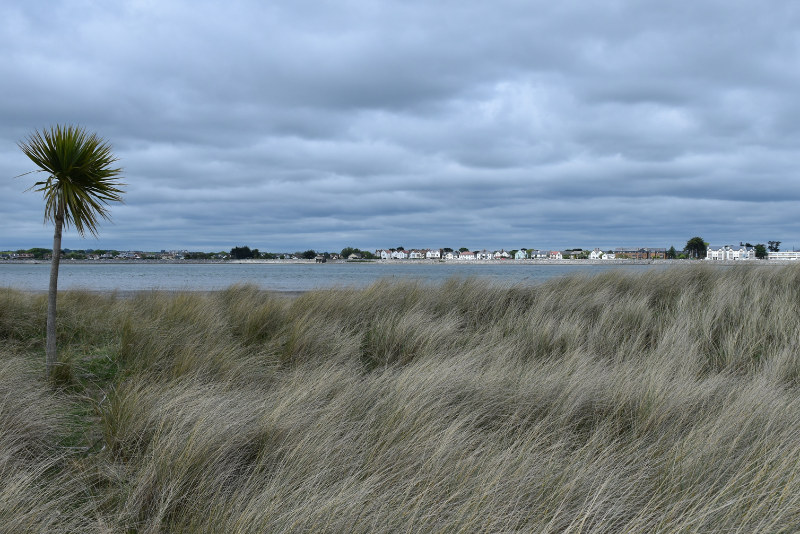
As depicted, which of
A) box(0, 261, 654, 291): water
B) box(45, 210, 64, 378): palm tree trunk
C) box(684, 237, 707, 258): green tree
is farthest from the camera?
box(684, 237, 707, 258): green tree

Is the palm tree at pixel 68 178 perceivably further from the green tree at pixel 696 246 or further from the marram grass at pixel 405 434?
the green tree at pixel 696 246

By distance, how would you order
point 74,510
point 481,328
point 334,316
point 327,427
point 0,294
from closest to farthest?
1. point 74,510
2. point 327,427
3. point 481,328
4. point 334,316
5. point 0,294

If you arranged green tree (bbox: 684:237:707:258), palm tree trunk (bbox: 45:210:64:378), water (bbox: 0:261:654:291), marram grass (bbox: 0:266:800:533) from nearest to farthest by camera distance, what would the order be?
marram grass (bbox: 0:266:800:533) < palm tree trunk (bbox: 45:210:64:378) < water (bbox: 0:261:654:291) < green tree (bbox: 684:237:707:258)

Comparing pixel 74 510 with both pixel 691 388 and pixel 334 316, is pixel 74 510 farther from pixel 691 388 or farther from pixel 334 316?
pixel 334 316

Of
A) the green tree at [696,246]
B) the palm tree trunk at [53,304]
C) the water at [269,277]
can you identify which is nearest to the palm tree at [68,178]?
the palm tree trunk at [53,304]

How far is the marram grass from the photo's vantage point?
2.17 metres

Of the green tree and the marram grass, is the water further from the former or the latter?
the green tree

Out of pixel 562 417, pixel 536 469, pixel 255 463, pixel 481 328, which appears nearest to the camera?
pixel 536 469

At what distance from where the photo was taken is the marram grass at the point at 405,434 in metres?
2.17

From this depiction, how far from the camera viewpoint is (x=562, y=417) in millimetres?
3316

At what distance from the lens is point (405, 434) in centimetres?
296

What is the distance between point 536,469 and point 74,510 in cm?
230

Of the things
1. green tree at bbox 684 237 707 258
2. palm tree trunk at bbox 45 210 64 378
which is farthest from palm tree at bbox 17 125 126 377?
green tree at bbox 684 237 707 258

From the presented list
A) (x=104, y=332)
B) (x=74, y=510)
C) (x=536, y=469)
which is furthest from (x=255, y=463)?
(x=104, y=332)
